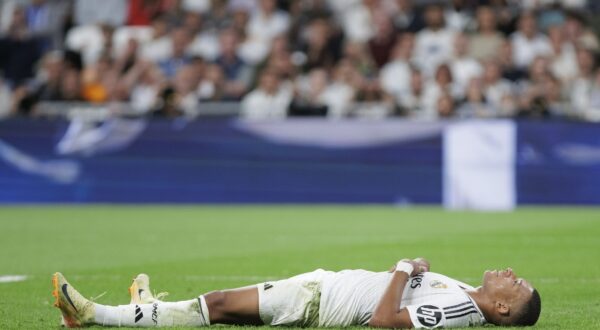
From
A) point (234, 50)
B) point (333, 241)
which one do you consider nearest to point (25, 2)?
point (234, 50)

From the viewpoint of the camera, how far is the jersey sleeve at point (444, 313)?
285 inches

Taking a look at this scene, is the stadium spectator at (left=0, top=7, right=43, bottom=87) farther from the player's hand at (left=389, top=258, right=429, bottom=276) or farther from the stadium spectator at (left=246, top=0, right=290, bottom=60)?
the player's hand at (left=389, top=258, right=429, bottom=276)

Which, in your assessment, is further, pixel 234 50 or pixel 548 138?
pixel 234 50

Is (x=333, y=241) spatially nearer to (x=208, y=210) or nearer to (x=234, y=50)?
(x=208, y=210)

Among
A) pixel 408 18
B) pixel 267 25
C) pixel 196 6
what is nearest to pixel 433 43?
pixel 408 18

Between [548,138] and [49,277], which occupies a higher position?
[548,138]

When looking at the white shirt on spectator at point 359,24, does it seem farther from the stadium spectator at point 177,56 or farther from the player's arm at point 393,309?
the player's arm at point 393,309

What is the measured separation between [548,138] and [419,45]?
162 inches

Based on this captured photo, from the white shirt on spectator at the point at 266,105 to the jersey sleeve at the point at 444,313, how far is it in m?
14.0

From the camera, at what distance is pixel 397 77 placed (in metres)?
22.5

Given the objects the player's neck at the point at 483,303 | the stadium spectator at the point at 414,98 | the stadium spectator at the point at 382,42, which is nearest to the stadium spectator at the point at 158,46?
the stadium spectator at the point at 382,42

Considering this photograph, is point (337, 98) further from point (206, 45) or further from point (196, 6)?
point (196, 6)

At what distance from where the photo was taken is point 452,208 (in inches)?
790

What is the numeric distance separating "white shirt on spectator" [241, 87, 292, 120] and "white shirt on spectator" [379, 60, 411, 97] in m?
1.92
